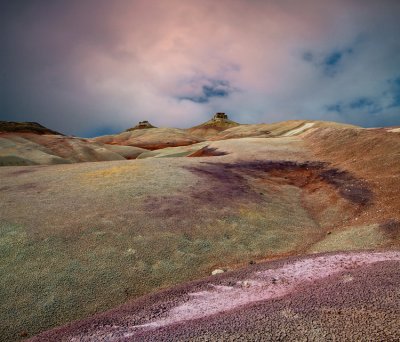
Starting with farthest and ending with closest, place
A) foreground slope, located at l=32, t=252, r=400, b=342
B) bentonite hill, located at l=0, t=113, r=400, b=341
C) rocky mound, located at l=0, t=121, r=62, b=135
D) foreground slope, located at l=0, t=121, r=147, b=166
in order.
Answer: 1. rocky mound, located at l=0, t=121, r=62, b=135
2. foreground slope, located at l=0, t=121, r=147, b=166
3. bentonite hill, located at l=0, t=113, r=400, b=341
4. foreground slope, located at l=32, t=252, r=400, b=342

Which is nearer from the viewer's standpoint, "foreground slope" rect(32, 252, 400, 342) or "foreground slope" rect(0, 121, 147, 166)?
"foreground slope" rect(32, 252, 400, 342)

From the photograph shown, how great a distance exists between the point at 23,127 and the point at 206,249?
521 ft

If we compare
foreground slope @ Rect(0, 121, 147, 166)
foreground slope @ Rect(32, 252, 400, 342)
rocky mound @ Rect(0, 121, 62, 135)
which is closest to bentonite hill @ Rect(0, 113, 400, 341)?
foreground slope @ Rect(32, 252, 400, 342)

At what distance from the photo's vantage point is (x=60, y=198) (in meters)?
25.9

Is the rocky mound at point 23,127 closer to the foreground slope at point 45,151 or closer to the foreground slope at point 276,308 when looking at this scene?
the foreground slope at point 45,151

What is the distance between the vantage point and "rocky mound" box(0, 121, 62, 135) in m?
148

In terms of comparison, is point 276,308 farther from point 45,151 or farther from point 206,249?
point 45,151

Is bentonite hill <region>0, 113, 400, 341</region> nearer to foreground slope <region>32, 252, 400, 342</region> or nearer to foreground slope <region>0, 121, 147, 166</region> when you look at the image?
foreground slope <region>32, 252, 400, 342</region>

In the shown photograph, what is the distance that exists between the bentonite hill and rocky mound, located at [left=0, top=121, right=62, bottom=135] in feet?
413

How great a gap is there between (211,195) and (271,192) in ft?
23.0

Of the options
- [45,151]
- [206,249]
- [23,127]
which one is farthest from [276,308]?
[23,127]

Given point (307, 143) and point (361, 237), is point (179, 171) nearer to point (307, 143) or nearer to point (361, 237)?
point (361, 237)

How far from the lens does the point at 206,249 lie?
20422mm

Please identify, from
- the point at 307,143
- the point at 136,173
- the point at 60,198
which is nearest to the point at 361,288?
the point at 60,198
